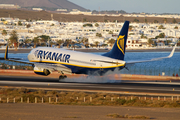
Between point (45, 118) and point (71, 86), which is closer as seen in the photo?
point (45, 118)

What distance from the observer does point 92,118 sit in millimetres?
29266

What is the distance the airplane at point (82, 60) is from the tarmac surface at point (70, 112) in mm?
17978

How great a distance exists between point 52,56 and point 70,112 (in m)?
27.6

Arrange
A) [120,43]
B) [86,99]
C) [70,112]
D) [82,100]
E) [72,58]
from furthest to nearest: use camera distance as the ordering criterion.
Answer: [72,58] → [120,43] → [86,99] → [82,100] → [70,112]

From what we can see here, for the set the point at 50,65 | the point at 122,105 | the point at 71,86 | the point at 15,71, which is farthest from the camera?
the point at 15,71

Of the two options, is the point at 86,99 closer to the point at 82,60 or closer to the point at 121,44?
the point at 82,60

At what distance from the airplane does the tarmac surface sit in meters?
18.0

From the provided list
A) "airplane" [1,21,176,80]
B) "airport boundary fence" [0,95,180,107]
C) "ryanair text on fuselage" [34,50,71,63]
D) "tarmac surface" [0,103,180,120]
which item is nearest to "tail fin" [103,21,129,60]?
"airplane" [1,21,176,80]

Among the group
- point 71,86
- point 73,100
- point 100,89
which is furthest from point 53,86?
point 73,100

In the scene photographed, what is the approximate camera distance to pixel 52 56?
59.3 metres

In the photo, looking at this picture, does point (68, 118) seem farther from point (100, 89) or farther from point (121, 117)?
point (100, 89)

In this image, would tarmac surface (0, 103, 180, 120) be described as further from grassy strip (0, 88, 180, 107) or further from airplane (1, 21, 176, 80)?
airplane (1, 21, 176, 80)

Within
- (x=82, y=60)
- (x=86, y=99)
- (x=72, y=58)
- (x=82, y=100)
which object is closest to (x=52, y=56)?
(x=72, y=58)

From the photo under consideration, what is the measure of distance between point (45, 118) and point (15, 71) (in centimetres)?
5406
